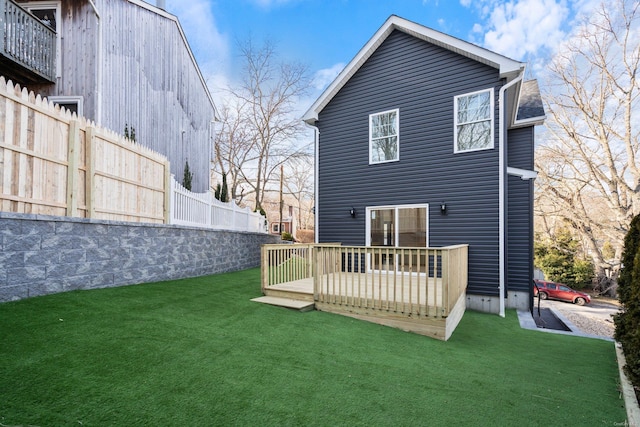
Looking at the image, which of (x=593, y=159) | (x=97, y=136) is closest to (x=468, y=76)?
(x=97, y=136)

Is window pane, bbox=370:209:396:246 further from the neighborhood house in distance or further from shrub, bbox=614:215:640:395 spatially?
the neighborhood house in distance

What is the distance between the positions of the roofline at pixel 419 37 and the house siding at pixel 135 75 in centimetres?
538

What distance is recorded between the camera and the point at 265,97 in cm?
2206

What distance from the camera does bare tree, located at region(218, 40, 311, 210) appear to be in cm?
2197

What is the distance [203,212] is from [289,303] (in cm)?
424

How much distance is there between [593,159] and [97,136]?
69.4 ft

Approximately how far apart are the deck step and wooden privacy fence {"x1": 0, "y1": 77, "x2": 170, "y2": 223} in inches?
112

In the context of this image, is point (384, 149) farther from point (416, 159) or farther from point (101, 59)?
point (101, 59)

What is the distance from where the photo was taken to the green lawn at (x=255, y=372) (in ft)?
7.35

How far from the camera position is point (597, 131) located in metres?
16.4

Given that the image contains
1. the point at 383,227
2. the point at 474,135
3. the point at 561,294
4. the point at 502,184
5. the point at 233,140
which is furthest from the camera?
the point at 233,140

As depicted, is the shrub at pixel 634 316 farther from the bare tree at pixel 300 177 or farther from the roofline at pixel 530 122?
the bare tree at pixel 300 177

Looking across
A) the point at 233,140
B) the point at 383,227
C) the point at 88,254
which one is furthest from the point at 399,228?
the point at 233,140

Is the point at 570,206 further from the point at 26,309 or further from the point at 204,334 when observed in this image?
the point at 26,309
